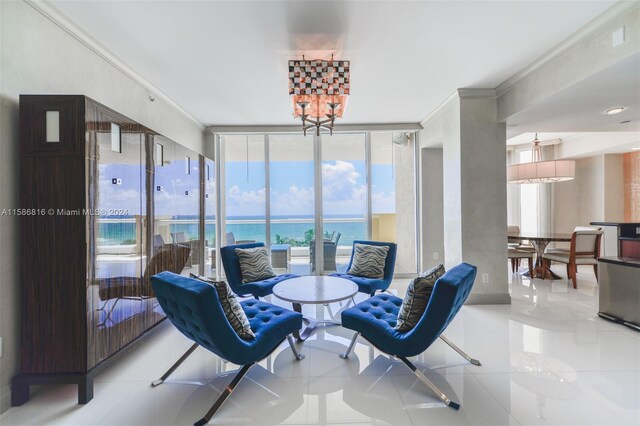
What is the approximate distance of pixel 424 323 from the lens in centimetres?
185

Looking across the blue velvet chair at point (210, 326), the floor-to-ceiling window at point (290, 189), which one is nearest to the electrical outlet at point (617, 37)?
the blue velvet chair at point (210, 326)

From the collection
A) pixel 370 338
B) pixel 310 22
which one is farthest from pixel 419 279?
pixel 310 22

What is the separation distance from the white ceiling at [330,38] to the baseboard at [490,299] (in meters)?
2.72

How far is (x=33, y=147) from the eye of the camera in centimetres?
182

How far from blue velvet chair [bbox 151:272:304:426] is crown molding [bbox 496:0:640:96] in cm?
354

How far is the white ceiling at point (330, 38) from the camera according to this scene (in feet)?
6.74

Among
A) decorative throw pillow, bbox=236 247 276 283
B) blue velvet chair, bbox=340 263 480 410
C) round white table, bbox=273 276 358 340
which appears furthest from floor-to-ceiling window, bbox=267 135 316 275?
blue velvet chair, bbox=340 263 480 410

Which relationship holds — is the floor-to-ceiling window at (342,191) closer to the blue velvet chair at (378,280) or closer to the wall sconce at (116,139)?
the blue velvet chair at (378,280)

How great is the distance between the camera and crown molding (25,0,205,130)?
199 cm

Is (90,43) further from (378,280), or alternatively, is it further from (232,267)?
(378,280)

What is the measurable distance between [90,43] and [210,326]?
2688mm

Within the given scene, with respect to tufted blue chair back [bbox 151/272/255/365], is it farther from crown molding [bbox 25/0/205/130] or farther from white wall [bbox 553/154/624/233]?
white wall [bbox 553/154/624/233]

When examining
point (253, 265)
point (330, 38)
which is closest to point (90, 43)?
point (330, 38)

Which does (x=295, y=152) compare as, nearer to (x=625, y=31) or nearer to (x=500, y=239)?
(x=500, y=239)
